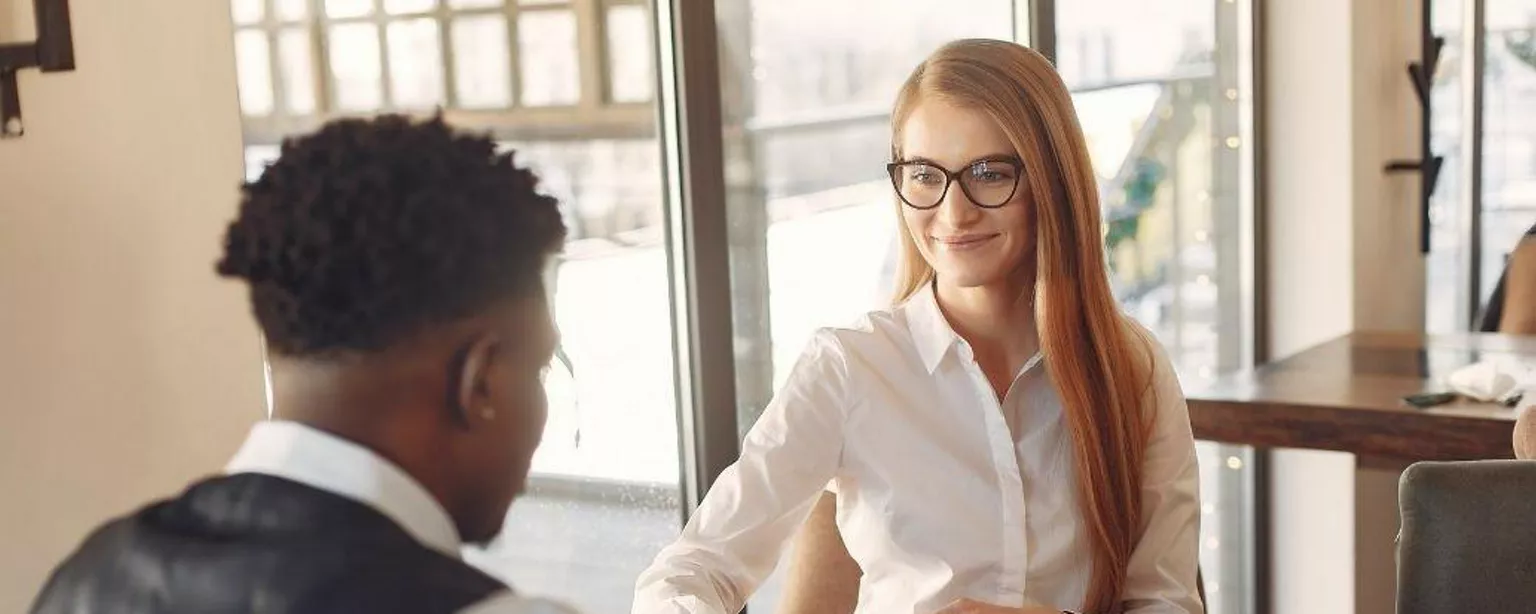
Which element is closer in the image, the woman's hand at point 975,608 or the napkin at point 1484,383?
the woman's hand at point 975,608

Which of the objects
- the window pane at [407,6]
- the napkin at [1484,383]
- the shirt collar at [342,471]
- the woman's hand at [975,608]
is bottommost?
the napkin at [1484,383]

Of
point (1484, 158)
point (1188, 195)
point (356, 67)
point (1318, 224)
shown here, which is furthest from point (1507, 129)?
point (356, 67)

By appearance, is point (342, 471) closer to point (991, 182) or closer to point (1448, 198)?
point (991, 182)

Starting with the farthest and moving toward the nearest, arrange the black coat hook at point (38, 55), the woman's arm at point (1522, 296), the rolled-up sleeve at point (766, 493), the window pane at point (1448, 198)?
the window pane at point (1448, 198) → the woman's arm at point (1522, 296) → the rolled-up sleeve at point (766, 493) → the black coat hook at point (38, 55)

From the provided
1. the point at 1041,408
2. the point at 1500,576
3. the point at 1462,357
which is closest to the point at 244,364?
the point at 1041,408

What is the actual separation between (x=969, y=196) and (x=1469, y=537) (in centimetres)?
61

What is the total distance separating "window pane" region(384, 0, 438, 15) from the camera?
1777 millimetres

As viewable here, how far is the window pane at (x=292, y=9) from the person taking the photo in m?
1.62

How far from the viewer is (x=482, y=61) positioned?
188 centimetres

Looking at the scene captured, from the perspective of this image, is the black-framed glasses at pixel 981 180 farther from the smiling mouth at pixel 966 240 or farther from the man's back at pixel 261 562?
the man's back at pixel 261 562

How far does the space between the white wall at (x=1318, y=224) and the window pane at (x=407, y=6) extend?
2.53 metres

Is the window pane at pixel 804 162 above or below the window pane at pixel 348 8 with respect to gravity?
below

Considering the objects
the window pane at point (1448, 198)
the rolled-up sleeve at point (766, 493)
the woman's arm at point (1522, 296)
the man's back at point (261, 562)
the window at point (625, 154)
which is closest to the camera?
the man's back at point (261, 562)

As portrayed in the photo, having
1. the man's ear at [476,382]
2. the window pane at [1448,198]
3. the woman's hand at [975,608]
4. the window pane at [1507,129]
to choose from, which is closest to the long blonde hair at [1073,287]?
the woman's hand at [975,608]
